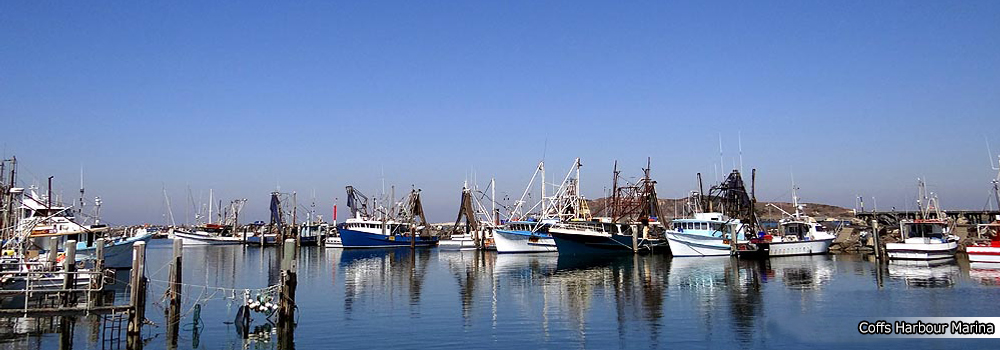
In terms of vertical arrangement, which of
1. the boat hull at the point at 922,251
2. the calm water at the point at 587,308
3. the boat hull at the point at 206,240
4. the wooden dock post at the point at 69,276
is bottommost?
the calm water at the point at 587,308

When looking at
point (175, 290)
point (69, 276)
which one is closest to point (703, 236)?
point (175, 290)

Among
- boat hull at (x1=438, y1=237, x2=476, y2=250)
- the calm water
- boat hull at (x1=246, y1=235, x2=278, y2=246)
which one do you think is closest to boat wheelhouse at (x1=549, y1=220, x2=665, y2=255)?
the calm water

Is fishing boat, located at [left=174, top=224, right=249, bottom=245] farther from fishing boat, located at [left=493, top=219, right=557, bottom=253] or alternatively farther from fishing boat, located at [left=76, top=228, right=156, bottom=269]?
fishing boat, located at [left=493, top=219, right=557, bottom=253]

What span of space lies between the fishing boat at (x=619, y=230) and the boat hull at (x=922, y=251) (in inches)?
956

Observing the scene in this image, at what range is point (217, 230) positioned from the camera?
399ft

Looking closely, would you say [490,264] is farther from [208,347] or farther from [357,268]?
[208,347]

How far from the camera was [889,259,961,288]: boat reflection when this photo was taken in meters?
34.2

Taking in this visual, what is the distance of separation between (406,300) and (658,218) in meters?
57.8

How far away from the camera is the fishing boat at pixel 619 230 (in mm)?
65688

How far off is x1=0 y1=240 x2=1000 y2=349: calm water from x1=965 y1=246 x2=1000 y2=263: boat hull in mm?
1030

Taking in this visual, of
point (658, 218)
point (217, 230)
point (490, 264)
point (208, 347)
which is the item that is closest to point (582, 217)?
point (658, 218)

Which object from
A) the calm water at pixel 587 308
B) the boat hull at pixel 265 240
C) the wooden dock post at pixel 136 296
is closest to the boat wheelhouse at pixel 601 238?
the calm water at pixel 587 308

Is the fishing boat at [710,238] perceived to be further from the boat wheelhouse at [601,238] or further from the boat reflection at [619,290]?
the boat wheelhouse at [601,238]

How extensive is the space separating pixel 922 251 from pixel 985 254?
7.06 m
